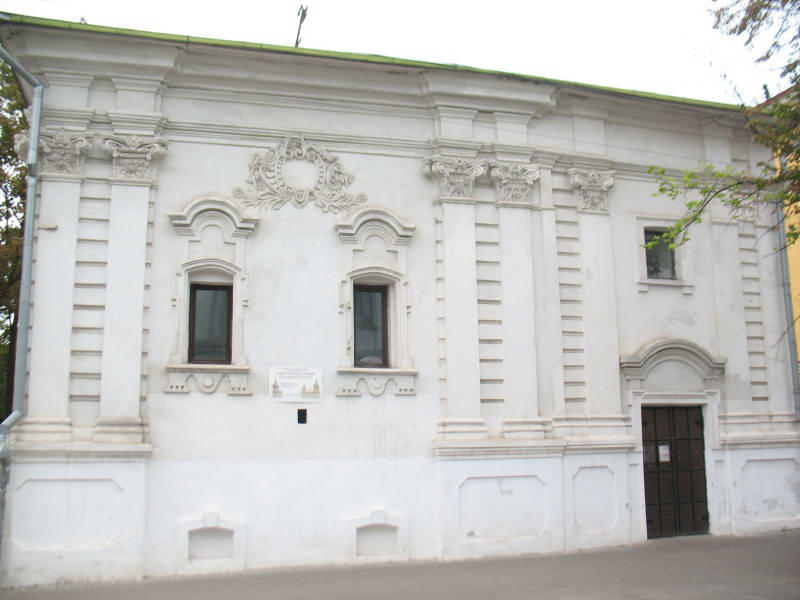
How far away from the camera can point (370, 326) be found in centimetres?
1380

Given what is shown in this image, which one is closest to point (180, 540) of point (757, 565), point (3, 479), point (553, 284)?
point (3, 479)

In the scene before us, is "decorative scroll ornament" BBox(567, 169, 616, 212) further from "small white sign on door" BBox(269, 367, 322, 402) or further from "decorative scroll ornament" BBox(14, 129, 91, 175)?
"decorative scroll ornament" BBox(14, 129, 91, 175)

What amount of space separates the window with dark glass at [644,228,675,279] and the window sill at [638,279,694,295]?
241 mm

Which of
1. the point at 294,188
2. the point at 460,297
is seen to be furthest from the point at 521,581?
the point at 294,188

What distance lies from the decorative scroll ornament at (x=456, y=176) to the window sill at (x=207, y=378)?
4.62 metres

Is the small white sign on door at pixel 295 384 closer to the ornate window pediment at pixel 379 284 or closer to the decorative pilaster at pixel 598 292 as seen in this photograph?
the ornate window pediment at pixel 379 284

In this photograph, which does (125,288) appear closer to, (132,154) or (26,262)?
(26,262)

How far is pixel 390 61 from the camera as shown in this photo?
13711 mm

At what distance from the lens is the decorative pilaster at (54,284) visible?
11797 mm

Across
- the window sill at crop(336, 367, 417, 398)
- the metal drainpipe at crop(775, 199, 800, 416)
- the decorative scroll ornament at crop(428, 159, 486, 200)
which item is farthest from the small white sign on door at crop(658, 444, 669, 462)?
the decorative scroll ornament at crop(428, 159, 486, 200)

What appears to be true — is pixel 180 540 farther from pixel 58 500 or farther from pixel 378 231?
pixel 378 231

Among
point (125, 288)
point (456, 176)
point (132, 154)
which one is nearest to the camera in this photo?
point (125, 288)

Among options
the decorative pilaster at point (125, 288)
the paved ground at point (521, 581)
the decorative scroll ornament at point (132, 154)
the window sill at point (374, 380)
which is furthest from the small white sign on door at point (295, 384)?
the decorative scroll ornament at point (132, 154)

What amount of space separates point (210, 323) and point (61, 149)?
3.50 meters
